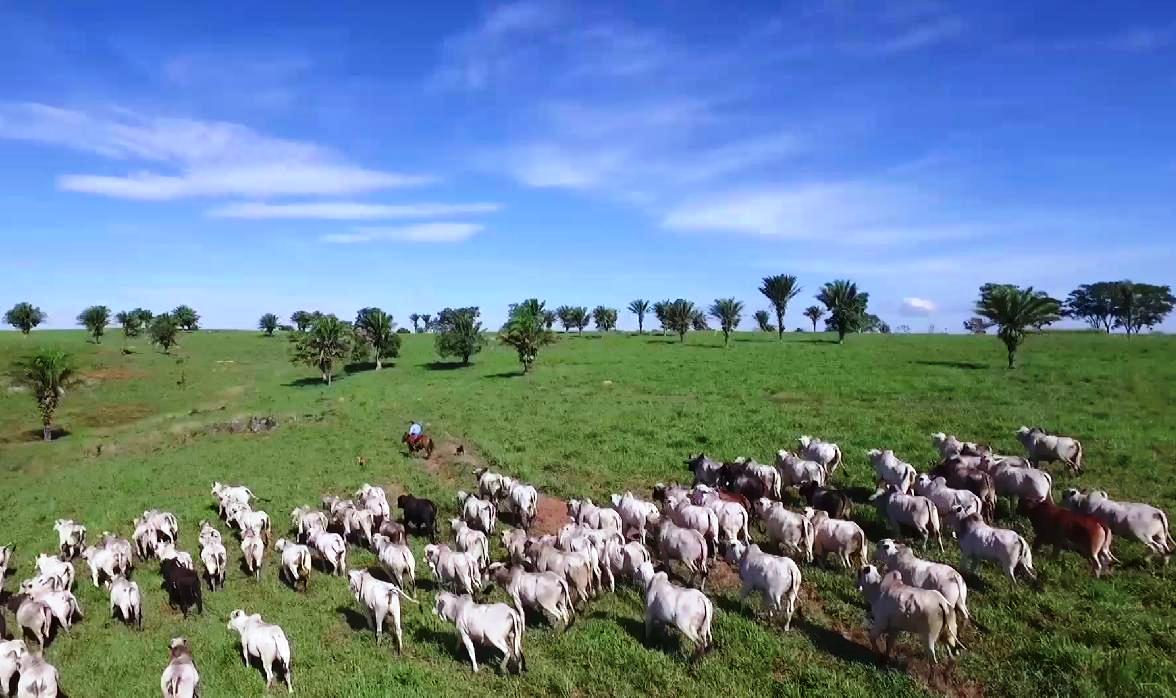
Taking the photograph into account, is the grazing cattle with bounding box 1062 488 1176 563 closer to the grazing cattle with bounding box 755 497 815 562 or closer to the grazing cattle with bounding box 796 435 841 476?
the grazing cattle with bounding box 755 497 815 562

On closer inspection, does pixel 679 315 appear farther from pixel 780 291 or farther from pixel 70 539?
pixel 70 539

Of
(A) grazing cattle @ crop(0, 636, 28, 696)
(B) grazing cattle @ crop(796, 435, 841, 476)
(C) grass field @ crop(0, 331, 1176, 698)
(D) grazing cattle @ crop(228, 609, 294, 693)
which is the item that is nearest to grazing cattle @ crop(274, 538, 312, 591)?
(C) grass field @ crop(0, 331, 1176, 698)

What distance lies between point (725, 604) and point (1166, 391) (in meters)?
35.6

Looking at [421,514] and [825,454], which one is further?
[825,454]

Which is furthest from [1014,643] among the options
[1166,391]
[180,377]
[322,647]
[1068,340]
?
[180,377]

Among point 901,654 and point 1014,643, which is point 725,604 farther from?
point 1014,643

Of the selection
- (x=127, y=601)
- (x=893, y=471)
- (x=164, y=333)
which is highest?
(x=164, y=333)

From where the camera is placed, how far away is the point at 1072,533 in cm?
1421

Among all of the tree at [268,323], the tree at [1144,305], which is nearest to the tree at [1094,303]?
the tree at [1144,305]

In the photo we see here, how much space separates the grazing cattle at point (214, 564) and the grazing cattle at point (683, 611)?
1043 cm

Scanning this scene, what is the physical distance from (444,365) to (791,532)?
59.7 meters

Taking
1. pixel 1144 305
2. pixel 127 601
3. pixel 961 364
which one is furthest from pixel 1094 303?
pixel 127 601

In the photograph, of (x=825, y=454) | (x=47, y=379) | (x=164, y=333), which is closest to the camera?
(x=825, y=454)

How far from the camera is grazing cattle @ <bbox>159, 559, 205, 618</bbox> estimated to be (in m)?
14.3
